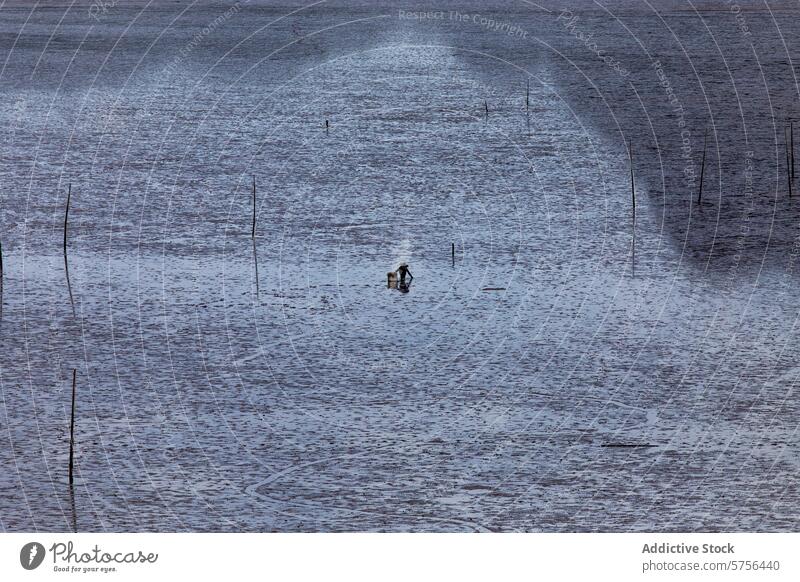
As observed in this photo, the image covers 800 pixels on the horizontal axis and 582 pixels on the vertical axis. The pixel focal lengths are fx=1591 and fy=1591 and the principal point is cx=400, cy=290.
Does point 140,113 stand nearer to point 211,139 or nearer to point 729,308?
point 211,139

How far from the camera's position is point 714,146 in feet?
122

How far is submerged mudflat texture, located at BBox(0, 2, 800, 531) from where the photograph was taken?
1659 centimetres

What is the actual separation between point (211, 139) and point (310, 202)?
8486 mm

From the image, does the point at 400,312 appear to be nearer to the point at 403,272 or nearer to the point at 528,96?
the point at 403,272

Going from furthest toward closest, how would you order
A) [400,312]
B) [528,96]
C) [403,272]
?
1. [528,96]
2. [403,272]
3. [400,312]

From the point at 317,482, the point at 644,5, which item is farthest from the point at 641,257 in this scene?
the point at 644,5

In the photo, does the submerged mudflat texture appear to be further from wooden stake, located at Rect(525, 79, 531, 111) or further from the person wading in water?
the person wading in water
